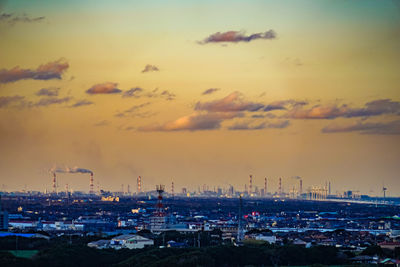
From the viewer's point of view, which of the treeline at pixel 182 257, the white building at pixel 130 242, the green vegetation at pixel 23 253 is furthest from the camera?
the white building at pixel 130 242

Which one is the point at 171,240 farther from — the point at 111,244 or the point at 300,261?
the point at 300,261

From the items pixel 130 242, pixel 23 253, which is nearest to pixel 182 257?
pixel 23 253

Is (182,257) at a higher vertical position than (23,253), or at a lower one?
Result: lower

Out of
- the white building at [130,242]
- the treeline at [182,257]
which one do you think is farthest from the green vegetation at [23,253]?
the white building at [130,242]

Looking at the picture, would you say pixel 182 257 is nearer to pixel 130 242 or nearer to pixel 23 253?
pixel 23 253

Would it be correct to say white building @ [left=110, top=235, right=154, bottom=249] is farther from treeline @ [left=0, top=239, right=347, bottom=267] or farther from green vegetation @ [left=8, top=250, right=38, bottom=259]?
green vegetation @ [left=8, top=250, right=38, bottom=259]

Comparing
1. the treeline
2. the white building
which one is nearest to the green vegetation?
the treeline

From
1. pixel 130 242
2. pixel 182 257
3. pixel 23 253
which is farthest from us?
pixel 130 242

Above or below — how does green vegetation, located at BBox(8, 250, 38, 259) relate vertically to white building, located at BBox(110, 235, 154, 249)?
below

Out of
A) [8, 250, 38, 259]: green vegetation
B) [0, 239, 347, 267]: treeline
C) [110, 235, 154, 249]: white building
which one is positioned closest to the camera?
[0, 239, 347, 267]: treeline

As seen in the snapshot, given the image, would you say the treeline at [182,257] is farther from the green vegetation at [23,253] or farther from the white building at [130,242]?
the white building at [130,242]

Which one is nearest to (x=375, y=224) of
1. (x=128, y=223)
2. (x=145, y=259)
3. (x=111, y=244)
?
(x=128, y=223)
